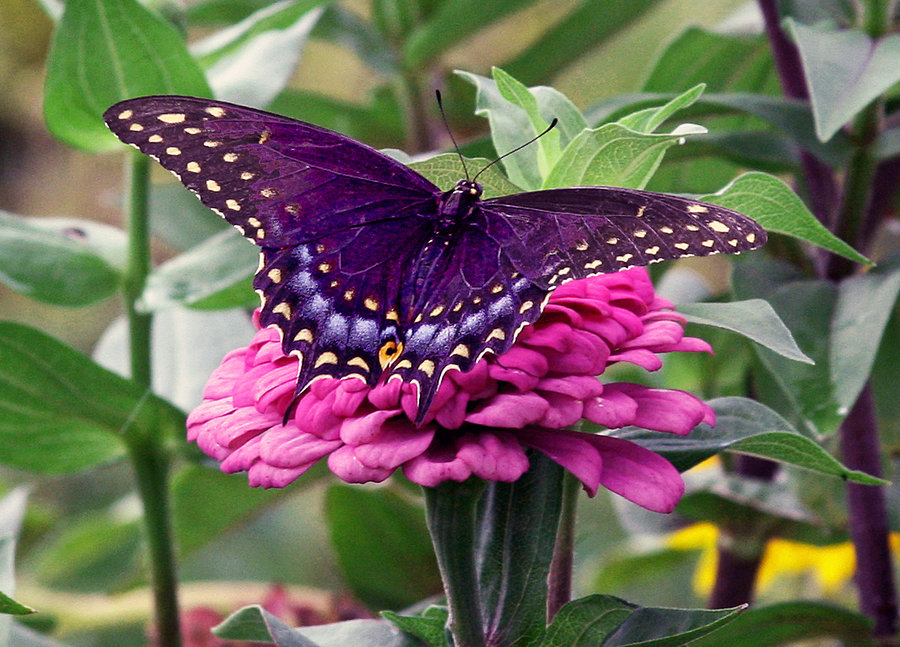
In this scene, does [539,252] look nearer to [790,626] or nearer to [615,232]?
[615,232]

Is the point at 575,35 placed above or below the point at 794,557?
above

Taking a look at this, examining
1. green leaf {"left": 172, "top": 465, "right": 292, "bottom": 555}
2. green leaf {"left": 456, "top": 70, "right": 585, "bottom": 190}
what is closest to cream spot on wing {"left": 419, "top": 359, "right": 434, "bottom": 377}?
green leaf {"left": 456, "top": 70, "right": 585, "bottom": 190}

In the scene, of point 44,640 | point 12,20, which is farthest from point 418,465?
point 12,20

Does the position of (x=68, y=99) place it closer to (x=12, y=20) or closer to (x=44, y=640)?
(x=44, y=640)

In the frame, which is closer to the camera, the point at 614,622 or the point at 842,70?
the point at 614,622

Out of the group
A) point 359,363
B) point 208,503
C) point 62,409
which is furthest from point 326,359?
point 208,503

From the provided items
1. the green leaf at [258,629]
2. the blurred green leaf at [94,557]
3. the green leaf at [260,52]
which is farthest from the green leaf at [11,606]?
the blurred green leaf at [94,557]

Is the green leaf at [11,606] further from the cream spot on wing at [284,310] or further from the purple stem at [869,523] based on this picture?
the purple stem at [869,523]
